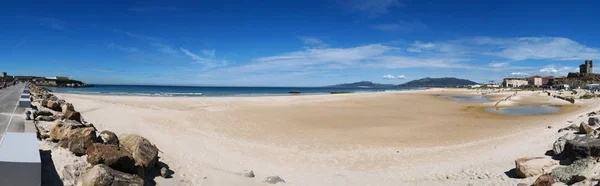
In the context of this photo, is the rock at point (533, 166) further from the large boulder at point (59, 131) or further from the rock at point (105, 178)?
the large boulder at point (59, 131)

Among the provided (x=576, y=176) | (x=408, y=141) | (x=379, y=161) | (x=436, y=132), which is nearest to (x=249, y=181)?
(x=379, y=161)

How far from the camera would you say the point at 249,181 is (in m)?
7.43

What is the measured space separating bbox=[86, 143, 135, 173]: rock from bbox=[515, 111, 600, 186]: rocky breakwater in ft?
23.9

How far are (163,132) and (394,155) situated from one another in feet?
29.3

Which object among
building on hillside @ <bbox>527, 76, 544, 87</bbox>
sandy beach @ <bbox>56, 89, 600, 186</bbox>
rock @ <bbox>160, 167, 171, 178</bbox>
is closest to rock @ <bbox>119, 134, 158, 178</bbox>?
rock @ <bbox>160, 167, 171, 178</bbox>

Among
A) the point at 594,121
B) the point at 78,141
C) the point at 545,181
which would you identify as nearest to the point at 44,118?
the point at 78,141

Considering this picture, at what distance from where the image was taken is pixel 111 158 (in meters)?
5.24

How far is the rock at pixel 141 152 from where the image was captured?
6059mm

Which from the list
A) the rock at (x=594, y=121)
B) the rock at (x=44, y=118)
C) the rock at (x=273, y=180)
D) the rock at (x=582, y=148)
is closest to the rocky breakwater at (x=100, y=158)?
the rock at (x=273, y=180)

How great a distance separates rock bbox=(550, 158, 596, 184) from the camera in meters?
6.04

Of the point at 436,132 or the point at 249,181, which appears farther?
the point at 436,132

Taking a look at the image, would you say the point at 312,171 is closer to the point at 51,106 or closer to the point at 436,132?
the point at 436,132

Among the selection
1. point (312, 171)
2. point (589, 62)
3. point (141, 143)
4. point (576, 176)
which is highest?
point (589, 62)

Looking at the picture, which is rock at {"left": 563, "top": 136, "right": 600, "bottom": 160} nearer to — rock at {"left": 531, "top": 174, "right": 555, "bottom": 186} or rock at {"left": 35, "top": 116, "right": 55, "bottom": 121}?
rock at {"left": 531, "top": 174, "right": 555, "bottom": 186}
